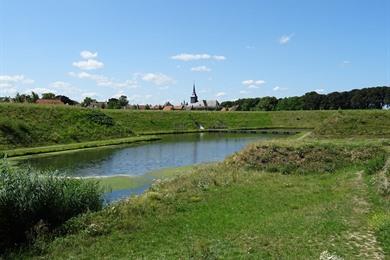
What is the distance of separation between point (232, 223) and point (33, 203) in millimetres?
8296

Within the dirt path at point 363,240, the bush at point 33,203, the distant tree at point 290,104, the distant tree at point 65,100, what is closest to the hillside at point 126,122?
the dirt path at point 363,240

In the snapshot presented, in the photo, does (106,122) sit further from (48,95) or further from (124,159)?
(48,95)

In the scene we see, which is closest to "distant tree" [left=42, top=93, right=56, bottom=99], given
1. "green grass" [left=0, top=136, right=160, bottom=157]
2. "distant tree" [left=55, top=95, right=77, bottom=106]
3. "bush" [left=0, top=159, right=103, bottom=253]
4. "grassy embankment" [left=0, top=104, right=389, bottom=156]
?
"distant tree" [left=55, top=95, right=77, bottom=106]

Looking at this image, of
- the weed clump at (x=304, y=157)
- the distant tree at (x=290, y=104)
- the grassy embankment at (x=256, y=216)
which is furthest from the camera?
the distant tree at (x=290, y=104)

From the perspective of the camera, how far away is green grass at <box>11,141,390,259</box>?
47.4ft

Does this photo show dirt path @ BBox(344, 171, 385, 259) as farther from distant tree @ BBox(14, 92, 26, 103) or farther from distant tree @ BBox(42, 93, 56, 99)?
distant tree @ BBox(42, 93, 56, 99)

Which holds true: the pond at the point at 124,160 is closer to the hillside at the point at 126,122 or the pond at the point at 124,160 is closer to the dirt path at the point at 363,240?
the hillside at the point at 126,122

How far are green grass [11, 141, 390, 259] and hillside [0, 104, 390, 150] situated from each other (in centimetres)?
3409

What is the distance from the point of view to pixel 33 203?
1870 centimetres

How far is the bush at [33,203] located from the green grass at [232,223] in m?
1.60

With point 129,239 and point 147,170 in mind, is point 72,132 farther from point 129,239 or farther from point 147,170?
point 129,239

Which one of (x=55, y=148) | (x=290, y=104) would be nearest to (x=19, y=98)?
(x=55, y=148)

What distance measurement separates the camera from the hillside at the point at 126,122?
6041 cm

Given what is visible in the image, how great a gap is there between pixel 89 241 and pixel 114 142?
52.2 m
